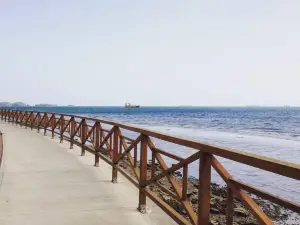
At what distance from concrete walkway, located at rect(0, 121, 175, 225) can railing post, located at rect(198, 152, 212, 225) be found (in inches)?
56.1

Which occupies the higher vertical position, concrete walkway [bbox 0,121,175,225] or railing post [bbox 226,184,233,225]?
railing post [bbox 226,184,233,225]

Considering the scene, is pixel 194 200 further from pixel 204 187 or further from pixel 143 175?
pixel 204 187

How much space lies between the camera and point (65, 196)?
18.9 feet

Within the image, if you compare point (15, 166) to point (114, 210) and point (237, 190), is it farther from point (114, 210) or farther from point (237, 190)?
point (237, 190)

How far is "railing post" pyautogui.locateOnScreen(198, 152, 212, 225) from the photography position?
132 inches

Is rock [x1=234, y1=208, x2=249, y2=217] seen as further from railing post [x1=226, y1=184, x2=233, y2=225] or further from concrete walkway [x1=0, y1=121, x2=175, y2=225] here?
railing post [x1=226, y1=184, x2=233, y2=225]

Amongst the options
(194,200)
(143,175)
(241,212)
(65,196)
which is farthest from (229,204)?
(194,200)

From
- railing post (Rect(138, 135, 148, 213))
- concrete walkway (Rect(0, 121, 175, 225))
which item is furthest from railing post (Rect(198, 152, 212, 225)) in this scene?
railing post (Rect(138, 135, 148, 213))

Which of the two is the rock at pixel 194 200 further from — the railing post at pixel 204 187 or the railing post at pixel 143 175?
the railing post at pixel 204 187

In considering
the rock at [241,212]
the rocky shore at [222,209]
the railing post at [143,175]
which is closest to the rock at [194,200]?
the rocky shore at [222,209]

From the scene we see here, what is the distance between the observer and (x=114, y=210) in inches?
202

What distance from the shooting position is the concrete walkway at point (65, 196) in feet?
15.6

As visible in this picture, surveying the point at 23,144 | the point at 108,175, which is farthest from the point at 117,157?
the point at 23,144

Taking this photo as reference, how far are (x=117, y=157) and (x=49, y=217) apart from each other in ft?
7.58
